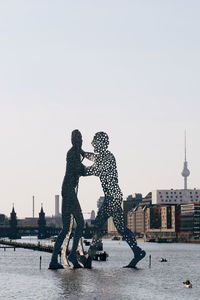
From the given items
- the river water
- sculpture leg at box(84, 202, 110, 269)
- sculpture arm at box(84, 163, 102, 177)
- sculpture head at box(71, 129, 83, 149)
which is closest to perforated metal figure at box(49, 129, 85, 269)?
sculpture head at box(71, 129, 83, 149)

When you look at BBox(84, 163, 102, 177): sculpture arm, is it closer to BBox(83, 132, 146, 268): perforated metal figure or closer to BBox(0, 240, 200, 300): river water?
BBox(83, 132, 146, 268): perforated metal figure

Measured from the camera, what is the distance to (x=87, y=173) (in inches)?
5389

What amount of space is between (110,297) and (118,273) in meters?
36.2

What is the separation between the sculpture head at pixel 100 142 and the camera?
5305 inches

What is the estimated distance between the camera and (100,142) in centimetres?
13475

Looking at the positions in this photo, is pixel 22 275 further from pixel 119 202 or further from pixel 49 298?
pixel 49 298

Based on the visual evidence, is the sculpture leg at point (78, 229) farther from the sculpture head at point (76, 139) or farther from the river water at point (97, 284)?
the sculpture head at point (76, 139)

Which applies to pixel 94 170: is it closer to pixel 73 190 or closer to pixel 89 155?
pixel 89 155

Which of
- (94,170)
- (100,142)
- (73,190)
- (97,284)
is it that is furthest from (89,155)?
(97,284)

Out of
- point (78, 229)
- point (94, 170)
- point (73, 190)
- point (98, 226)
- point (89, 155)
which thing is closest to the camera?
point (94, 170)

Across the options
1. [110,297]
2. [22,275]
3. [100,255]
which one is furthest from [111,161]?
[100,255]

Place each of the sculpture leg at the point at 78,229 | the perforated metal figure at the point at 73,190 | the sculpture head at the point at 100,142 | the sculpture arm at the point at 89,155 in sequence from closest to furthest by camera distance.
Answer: the sculpture head at the point at 100,142 → the perforated metal figure at the point at 73,190 → the sculpture arm at the point at 89,155 → the sculpture leg at the point at 78,229

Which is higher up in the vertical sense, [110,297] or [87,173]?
[87,173]

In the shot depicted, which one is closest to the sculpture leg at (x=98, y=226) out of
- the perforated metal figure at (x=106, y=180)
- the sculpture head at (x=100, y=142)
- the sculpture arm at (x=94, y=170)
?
the perforated metal figure at (x=106, y=180)
